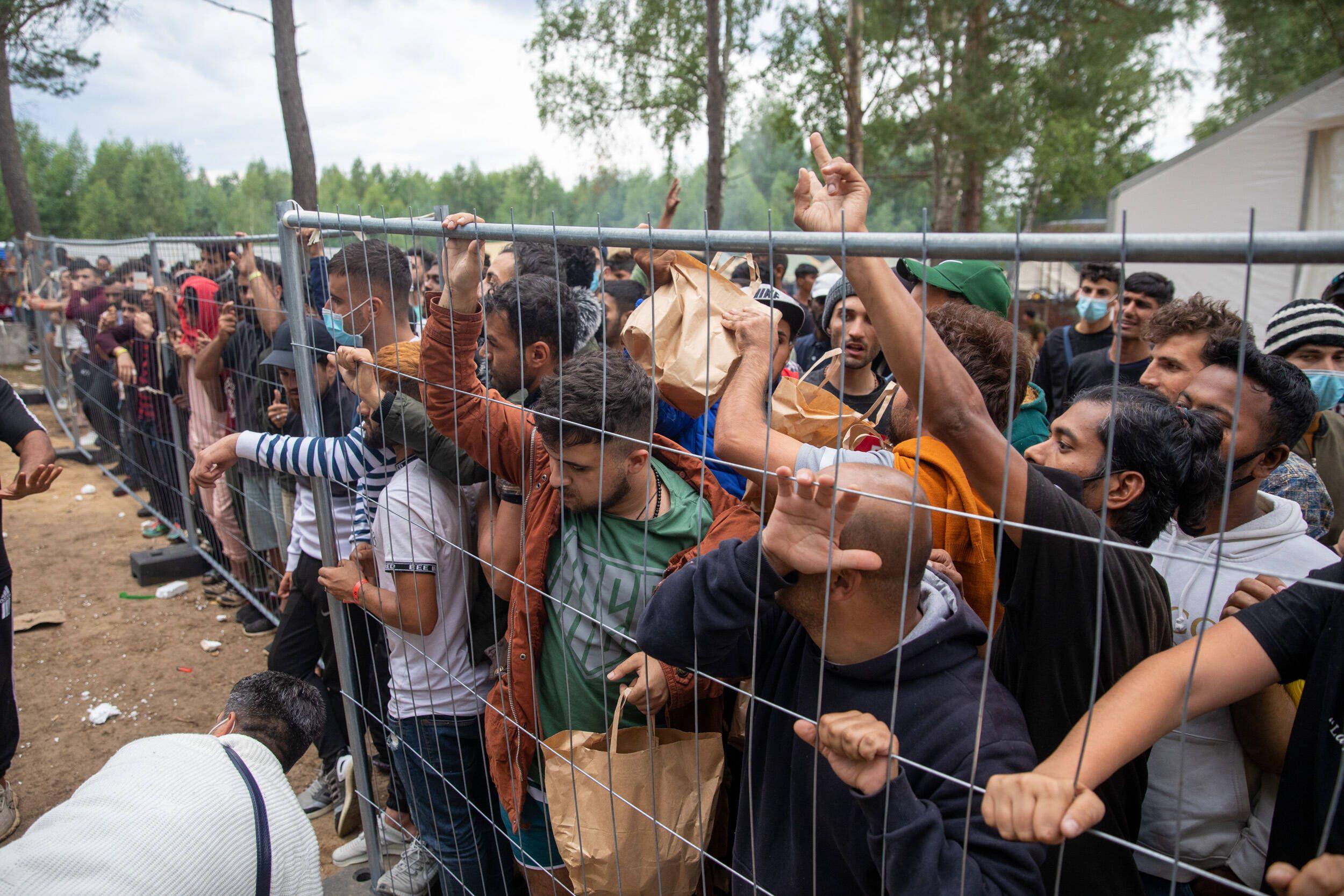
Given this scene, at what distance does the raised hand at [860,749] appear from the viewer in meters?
1.10

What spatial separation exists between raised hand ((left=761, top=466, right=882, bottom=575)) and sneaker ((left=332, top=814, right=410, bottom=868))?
2.04 metres

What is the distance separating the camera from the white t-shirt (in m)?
2.28

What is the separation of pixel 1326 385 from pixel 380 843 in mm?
3488

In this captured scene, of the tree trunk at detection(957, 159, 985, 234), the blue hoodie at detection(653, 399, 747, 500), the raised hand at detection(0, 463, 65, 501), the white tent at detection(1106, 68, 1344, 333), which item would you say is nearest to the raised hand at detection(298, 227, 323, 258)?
the blue hoodie at detection(653, 399, 747, 500)

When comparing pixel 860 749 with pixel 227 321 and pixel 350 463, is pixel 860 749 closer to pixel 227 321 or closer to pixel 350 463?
pixel 350 463

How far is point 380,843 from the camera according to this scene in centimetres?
283

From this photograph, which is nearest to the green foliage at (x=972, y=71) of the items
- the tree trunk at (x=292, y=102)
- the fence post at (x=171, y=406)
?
the tree trunk at (x=292, y=102)

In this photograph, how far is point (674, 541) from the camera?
193 cm

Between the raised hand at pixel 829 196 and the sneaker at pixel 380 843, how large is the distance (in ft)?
7.52

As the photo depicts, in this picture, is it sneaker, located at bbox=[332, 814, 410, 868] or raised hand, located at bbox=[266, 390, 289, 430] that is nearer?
sneaker, located at bbox=[332, 814, 410, 868]

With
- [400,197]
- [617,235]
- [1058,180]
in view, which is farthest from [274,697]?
[400,197]

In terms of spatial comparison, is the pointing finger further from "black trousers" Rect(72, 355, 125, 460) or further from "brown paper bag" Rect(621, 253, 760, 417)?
"black trousers" Rect(72, 355, 125, 460)

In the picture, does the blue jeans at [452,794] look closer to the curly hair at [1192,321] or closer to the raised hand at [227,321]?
the curly hair at [1192,321]

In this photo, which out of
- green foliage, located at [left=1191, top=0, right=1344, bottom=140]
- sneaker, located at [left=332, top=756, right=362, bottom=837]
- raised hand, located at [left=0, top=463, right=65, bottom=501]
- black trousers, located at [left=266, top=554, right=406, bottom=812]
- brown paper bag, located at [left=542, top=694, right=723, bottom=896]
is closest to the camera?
brown paper bag, located at [left=542, top=694, right=723, bottom=896]
